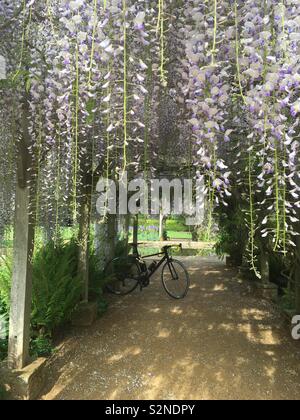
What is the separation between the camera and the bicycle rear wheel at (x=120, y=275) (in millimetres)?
6199

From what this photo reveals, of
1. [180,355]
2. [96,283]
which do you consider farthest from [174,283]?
[180,355]

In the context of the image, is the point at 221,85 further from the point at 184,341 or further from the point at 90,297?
the point at 90,297

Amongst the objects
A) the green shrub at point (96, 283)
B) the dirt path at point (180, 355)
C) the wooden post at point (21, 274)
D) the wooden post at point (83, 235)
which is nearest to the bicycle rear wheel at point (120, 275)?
the green shrub at point (96, 283)

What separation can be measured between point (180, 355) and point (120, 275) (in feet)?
9.02

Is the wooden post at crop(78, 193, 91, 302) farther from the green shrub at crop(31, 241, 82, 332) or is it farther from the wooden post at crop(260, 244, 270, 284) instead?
the wooden post at crop(260, 244, 270, 284)

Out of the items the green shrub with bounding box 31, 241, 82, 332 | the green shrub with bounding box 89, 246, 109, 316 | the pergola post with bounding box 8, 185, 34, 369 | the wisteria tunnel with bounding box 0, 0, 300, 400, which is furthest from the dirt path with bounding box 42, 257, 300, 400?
the pergola post with bounding box 8, 185, 34, 369

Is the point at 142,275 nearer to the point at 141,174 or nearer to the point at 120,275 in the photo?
the point at 120,275

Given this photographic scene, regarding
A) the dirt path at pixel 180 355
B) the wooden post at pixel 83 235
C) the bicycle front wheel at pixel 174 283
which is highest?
the wooden post at pixel 83 235

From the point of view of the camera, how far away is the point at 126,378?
3.38 metres

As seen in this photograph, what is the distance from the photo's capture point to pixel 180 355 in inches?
150

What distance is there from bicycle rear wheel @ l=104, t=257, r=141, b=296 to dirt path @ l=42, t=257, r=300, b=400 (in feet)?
1.98

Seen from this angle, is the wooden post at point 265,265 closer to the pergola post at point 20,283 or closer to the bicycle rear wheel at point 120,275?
the bicycle rear wheel at point 120,275

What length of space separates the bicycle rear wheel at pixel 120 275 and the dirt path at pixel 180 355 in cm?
60
